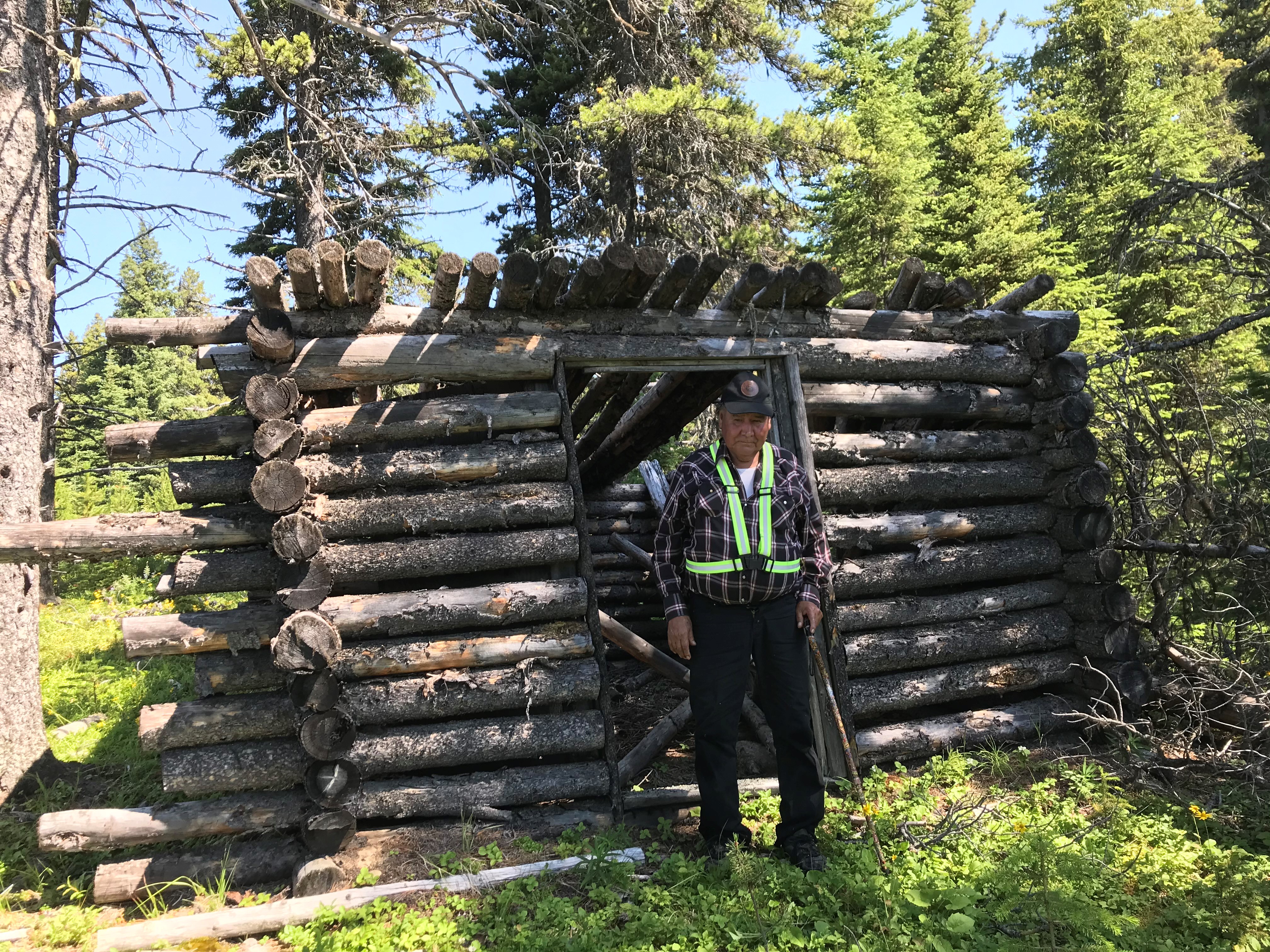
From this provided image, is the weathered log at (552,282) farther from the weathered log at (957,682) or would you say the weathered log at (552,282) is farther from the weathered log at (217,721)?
the weathered log at (957,682)

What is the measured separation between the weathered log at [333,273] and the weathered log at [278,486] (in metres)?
1.07

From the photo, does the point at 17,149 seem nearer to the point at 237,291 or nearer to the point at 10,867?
the point at 10,867

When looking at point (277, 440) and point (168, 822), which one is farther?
point (277, 440)

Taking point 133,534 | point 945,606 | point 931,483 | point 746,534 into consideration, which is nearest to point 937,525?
point 931,483

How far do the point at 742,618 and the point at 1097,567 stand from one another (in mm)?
3447

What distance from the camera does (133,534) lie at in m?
4.30

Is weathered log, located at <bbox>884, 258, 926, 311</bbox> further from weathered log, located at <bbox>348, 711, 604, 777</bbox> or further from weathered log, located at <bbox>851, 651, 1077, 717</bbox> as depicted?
weathered log, located at <bbox>348, 711, 604, 777</bbox>

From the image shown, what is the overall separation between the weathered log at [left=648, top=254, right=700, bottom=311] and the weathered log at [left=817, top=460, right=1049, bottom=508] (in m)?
1.66

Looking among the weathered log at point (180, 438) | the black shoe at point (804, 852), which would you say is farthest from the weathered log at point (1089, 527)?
the weathered log at point (180, 438)

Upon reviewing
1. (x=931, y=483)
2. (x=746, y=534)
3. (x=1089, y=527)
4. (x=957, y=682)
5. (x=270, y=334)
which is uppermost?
(x=270, y=334)

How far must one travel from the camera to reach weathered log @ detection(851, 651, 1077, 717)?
536 cm

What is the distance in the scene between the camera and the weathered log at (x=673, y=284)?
484cm

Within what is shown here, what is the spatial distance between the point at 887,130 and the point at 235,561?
55.4 ft

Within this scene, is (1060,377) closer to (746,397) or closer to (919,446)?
(919,446)
